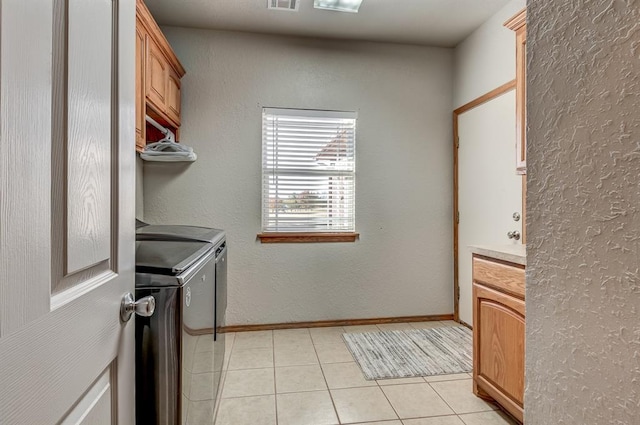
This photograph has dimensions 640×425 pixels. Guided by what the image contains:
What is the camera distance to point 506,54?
2717 millimetres

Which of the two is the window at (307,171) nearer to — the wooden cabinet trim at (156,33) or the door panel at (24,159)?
the wooden cabinet trim at (156,33)

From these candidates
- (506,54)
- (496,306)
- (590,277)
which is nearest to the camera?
(590,277)

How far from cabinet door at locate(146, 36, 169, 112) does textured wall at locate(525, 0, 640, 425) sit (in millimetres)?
2266

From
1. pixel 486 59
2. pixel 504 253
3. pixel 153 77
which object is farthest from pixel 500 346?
pixel 153 77

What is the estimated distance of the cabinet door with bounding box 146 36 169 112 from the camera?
88.4 inches

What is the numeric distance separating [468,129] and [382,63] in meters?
1.06

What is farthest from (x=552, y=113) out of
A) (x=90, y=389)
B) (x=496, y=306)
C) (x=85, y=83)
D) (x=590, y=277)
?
(x=496, y=306)

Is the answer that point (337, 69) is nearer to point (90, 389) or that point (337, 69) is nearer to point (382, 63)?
point (382, 63)

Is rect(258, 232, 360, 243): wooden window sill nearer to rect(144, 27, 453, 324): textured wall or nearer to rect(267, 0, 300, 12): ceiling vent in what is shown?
rect(144, 27, 453, 324): textured wall

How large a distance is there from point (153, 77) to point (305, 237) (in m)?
1.79

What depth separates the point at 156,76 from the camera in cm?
239

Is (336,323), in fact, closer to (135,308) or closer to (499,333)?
(499,333)

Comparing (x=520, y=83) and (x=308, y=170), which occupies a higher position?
(x=520, y=83)

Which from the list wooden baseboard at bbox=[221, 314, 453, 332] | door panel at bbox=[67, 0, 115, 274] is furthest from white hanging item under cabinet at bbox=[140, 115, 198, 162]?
door panel at bbox=[67, 0, 115, 274]
